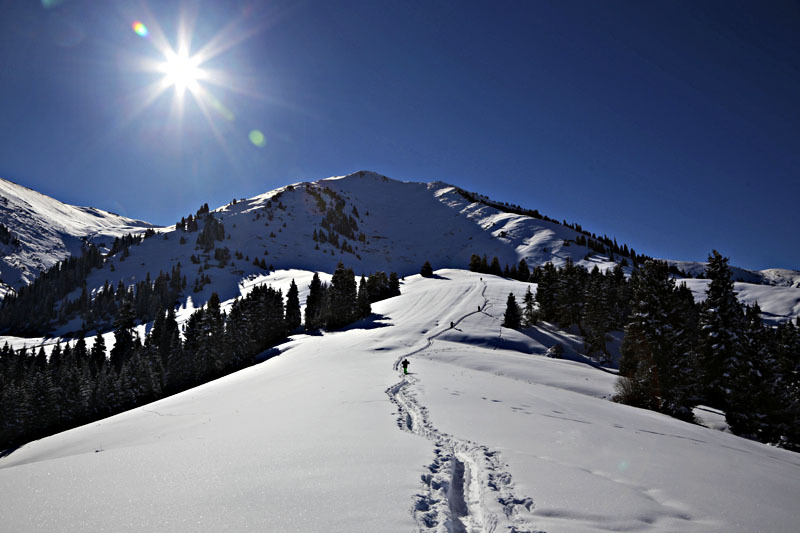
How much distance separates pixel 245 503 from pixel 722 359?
36514 mm

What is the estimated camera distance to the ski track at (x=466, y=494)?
5516mm

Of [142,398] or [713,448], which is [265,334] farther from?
[713,448]

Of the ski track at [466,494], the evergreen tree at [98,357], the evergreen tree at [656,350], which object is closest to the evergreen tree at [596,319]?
the evergreen tree at [656,350]

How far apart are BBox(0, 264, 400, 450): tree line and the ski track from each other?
51123mm

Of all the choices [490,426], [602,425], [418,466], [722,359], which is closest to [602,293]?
[722,359]

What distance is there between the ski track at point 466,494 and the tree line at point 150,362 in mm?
51123

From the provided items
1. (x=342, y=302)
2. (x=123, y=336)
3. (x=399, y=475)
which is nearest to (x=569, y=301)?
(x=342, y=302)

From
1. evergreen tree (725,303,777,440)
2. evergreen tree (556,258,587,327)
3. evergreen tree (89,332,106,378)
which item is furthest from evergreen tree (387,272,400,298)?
evergreen tree (725,303,777,440)

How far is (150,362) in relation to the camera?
171 ft

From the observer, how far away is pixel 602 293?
53250mm

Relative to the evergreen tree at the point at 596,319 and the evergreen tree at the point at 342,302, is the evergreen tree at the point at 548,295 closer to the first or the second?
the evergreen tree at the point at 596,319

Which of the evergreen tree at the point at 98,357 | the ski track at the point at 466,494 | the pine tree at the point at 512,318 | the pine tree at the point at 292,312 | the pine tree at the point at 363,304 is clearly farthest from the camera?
the pine tree at the point at 292,312

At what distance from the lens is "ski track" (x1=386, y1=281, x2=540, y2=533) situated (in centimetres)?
552

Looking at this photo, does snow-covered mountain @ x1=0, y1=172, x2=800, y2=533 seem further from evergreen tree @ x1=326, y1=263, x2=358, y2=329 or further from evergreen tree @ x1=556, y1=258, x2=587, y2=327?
evergreen tree @ x1=326, y1=263, x2=358, y2=329
